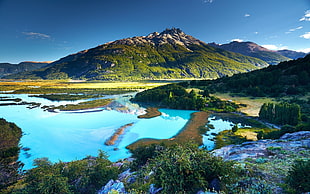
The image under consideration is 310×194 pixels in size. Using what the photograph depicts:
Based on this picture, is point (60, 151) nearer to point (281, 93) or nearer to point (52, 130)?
point (52, 130)

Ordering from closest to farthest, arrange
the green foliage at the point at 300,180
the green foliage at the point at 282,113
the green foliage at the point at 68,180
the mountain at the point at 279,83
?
the green foliage at the point at 300,180 < the green foliage at the point at 68,180 < the green foliage at the point at 282,113 < the mountain at the point at 279,83

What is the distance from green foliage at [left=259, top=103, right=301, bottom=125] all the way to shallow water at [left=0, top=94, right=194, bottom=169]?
29.0 meters

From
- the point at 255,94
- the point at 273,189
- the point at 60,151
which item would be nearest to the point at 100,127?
the point at 60,151

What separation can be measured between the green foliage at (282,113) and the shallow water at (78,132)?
28996 millimetres

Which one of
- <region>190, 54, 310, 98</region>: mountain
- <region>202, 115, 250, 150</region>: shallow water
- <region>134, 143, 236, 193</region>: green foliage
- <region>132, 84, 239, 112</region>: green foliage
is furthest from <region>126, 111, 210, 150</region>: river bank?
<region>190, 54, 310, 98</region>: mountain

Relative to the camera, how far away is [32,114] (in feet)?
212

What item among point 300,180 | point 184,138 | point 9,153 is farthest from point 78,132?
point 300,180

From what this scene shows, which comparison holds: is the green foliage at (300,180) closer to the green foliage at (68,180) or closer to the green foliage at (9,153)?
the green foliage at (68,180)

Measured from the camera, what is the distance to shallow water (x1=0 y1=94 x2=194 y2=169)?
3250cm

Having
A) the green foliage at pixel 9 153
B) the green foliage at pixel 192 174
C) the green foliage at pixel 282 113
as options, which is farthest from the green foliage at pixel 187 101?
the green foliage at pixel 192 174

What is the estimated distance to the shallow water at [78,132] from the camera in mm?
32500

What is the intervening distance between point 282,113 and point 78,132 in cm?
6178

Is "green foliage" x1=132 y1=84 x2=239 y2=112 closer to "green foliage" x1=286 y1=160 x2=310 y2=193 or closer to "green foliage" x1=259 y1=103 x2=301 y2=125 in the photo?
"green foliage" x1=259 y1=103 x2=301 y2=125

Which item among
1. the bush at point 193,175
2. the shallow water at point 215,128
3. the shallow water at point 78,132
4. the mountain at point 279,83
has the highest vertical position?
the mountain at point 279,83
